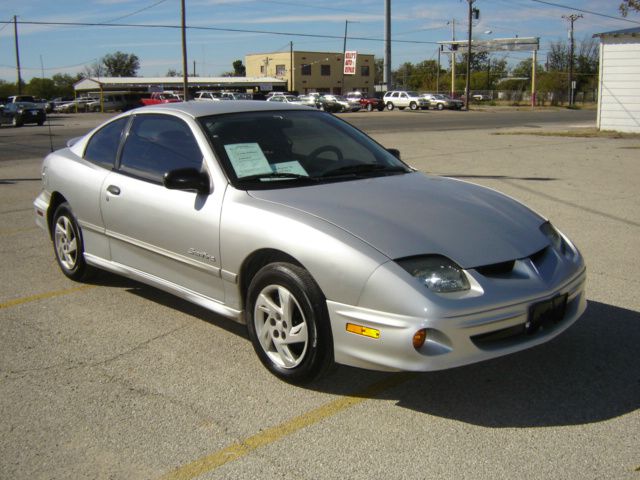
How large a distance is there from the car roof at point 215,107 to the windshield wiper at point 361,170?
2.54 ft

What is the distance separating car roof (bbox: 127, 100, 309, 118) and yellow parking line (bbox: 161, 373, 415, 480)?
215 cm

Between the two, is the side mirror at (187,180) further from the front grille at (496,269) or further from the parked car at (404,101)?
the parked car at (404,101)

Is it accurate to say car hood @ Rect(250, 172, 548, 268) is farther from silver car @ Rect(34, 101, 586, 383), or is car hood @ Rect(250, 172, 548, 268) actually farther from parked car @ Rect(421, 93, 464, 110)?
parked car @ Rect(421, 93, 464, 110)

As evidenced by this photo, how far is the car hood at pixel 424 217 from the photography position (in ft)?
11.7

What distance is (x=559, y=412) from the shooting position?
3506mm


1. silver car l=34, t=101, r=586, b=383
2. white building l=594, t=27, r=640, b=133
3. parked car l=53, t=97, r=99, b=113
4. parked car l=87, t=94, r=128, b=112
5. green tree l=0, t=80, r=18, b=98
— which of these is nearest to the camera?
silver car l=34, t=101, r=586, b=383

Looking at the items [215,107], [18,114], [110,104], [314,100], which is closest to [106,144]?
[215,107]

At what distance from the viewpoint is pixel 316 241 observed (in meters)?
3.59

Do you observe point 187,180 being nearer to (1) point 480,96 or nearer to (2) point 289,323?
(2) point 289,323

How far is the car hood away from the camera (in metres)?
3.58

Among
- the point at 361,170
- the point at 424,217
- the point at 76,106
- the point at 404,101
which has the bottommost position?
the point at 76,106

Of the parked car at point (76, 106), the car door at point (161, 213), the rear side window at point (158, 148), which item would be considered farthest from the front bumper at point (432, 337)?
the parked car at point (76, 106)

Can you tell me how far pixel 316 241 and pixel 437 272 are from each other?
0.63 m

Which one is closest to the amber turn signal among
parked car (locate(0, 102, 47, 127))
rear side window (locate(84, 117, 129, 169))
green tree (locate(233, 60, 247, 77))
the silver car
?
the silver car
